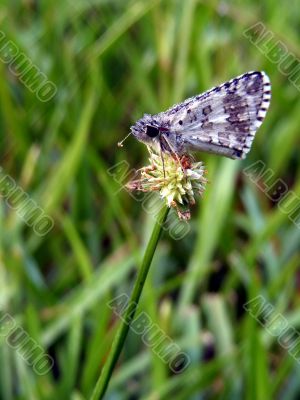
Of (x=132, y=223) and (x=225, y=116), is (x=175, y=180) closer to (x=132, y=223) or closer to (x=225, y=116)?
(x=225, y=116)

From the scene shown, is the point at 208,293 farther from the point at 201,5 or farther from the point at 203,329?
the point at 201,5

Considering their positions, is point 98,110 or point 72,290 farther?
point 98,110

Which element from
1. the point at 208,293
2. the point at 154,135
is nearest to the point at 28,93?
the point at 208,293

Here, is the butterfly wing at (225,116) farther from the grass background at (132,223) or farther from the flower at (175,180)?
the grass background at (132,223)

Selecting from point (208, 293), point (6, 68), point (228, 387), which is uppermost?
point (6, 68)

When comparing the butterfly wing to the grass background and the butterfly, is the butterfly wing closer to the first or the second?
the butterfly

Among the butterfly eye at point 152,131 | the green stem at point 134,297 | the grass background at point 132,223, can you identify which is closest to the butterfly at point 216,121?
the butterfly eye at point 152,131

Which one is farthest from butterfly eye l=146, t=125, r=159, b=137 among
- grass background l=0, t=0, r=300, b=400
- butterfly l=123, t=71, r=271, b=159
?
grass background l=0, t=0, r=300, b=400
